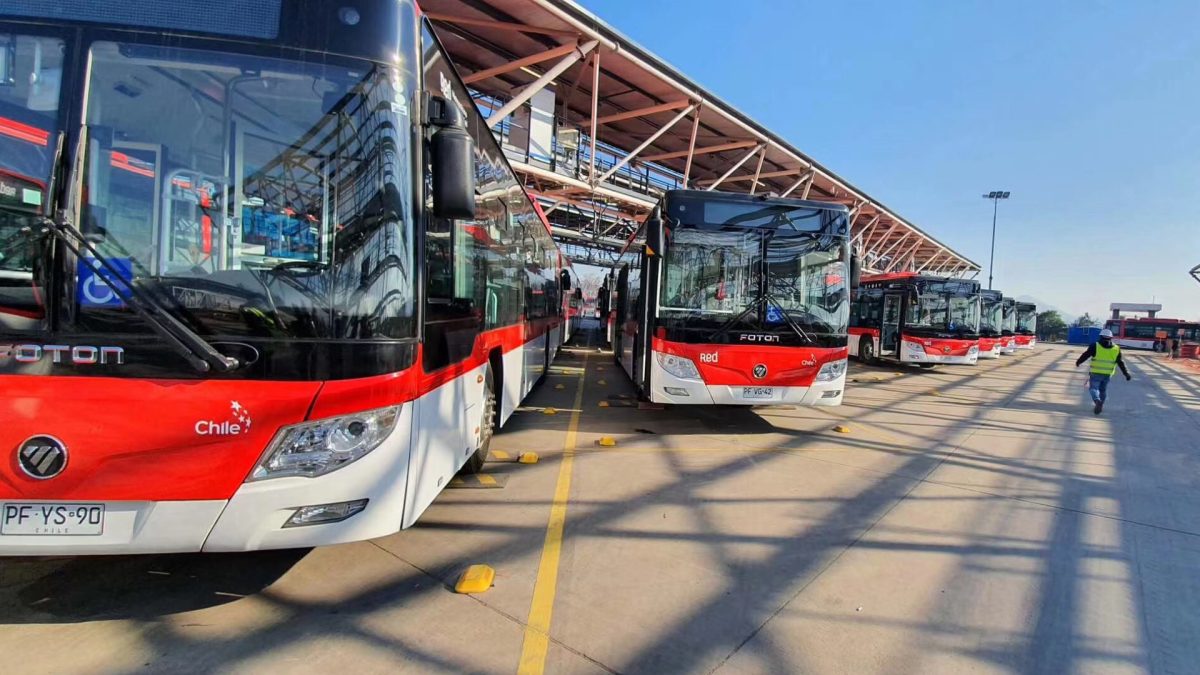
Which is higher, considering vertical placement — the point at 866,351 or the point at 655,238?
the point at 655,238

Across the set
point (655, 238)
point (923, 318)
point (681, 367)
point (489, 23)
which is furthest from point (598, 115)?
point (681, 367)

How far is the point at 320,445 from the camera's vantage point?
2.69 metres

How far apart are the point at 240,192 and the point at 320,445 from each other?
1.20m

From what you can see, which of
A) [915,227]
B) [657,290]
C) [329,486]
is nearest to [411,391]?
[329,486]

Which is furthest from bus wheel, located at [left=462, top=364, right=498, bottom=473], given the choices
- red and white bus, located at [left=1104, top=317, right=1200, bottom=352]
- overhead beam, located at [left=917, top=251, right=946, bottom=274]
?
red and white bus, located at [left=1104, top=317, right=1200, bottom=352]

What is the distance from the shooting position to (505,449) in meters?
6.71

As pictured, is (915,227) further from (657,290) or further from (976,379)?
(657,290)

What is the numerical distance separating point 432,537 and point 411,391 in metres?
1.62

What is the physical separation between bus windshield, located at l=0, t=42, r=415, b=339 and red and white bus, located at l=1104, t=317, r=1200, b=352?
59858 mm

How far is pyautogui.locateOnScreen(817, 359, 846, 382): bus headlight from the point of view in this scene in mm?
7305

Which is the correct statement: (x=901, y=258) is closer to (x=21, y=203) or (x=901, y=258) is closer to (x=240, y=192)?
(x=240, y=192)

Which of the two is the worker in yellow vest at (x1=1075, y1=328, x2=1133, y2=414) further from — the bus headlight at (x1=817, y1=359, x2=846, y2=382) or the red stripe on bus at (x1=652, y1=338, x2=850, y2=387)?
the red stripe on bus at (x1=652, y1=338, x2=850, y2=387)

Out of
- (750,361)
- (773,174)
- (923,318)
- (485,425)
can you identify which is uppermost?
(773,174)

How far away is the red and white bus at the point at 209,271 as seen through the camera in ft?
8.07
